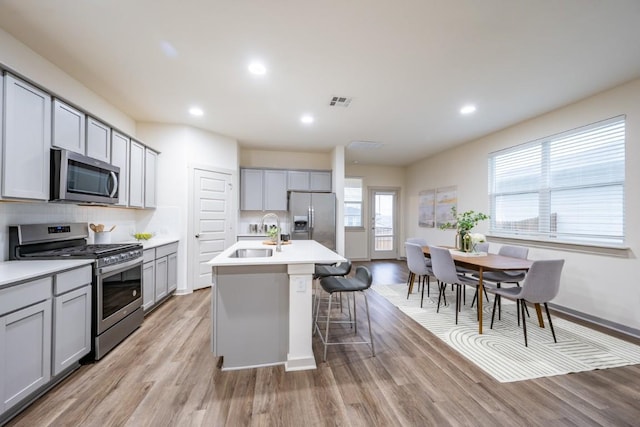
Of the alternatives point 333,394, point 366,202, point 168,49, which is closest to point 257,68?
point 168,49

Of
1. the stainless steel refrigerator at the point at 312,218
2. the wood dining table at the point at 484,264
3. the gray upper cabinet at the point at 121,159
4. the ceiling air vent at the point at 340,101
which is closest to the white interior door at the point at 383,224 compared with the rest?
the stainless steel refrigerator at the point at 312,218

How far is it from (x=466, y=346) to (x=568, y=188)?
8.61 ft

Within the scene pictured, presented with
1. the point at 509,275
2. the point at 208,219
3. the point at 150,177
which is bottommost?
the point at 509,275

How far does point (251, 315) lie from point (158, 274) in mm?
2005

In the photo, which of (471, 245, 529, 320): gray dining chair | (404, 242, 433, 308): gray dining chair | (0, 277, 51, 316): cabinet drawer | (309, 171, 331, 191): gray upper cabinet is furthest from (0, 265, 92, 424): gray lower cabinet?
(309, 171, 331, 191): gray upper cabinet

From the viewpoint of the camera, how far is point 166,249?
3.62 m

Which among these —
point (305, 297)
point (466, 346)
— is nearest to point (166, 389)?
point (305, 297)

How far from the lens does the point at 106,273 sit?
2.27 metres

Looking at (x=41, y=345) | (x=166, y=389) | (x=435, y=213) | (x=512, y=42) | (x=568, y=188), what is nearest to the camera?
(x=41, y=345)

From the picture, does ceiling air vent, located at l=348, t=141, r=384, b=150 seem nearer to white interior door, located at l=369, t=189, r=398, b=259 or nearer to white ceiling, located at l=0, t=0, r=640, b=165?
white ceiling, located at l=0, t=0, r=640, b=165

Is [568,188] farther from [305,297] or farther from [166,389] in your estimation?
[166,389]

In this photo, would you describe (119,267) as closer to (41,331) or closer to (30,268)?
(30,268)

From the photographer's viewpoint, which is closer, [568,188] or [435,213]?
[568,188]

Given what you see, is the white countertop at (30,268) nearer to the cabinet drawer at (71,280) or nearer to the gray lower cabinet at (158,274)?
the cabinet drawer at (71,280)
